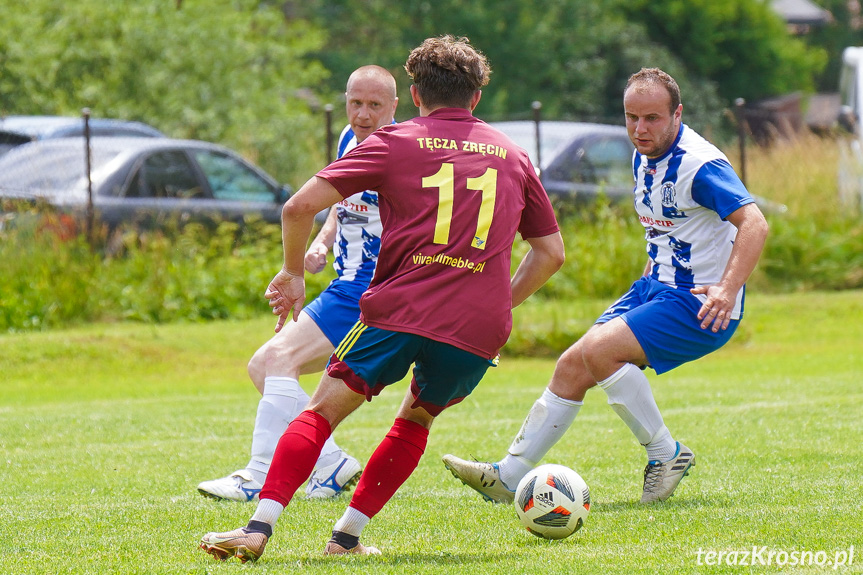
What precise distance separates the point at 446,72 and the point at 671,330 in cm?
182

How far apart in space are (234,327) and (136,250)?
1589mm

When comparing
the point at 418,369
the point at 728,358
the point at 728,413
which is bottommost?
the point at 728,358

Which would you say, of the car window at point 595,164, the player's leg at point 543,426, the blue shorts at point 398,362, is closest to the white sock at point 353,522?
the blue shorts at point 398,362

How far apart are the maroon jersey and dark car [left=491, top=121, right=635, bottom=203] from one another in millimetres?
9572

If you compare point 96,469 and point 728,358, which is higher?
point 96,469

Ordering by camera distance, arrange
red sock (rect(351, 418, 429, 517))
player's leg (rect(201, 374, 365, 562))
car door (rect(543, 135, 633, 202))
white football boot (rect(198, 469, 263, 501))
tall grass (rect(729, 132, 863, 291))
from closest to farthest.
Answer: player's leg (rect(201, 374, 365, 562)), red sock (rect(351, 418, 429, 517)), white football boot (rect(198, 469, 263, 501)), car door (rect(543, 135, 633, 202)), tall grass (rect(729, 132, 863, 291))

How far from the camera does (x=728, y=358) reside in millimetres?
11406

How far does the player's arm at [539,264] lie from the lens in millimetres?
4438

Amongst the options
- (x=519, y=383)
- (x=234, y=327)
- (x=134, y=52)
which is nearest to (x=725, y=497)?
(x=519, y=383)

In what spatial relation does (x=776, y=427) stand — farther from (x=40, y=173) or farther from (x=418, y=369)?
(x=40, y=173)

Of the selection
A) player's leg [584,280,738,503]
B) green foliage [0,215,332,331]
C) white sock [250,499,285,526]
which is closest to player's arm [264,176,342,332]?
white sock [250,499,285,526]

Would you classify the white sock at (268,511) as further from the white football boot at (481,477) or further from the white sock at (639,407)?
the white sock at (639,407)

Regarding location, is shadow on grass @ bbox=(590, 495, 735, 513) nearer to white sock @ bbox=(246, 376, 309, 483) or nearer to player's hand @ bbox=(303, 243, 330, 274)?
white sock @ bbox=(246, 376, 309, 483)

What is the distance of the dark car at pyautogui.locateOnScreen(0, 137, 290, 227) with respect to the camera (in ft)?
40.7
